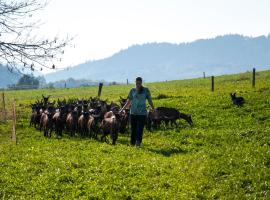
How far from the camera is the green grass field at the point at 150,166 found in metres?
13.3

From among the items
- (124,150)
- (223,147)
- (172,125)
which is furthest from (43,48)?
(223,147)

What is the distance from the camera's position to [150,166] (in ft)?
51.8

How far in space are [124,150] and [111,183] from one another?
4.79 m

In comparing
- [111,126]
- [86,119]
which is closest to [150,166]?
[111,126]

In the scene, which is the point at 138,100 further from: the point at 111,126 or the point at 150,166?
the point at 150,166

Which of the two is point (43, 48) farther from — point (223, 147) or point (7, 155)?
point (223, 147)

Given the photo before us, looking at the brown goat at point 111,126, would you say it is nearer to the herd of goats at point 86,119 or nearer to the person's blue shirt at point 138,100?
the herd of goats at point 86,119

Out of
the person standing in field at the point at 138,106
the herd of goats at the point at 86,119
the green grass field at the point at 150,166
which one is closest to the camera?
the green grass field at the point at 150,166

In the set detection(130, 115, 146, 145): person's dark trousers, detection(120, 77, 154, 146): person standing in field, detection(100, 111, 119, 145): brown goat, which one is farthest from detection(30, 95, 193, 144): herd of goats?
detection(120, 77, 154, 146): person standing in field

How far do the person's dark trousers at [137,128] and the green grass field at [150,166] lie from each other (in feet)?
1.74

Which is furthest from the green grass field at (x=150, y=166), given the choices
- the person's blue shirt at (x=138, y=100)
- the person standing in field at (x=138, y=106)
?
the person's blue shirt at (x=138, y=100)

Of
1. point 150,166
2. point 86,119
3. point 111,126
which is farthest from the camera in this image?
point 86,119

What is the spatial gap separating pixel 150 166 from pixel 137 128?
14.6ft

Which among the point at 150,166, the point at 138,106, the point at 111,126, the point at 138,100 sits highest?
the point at 138,100
